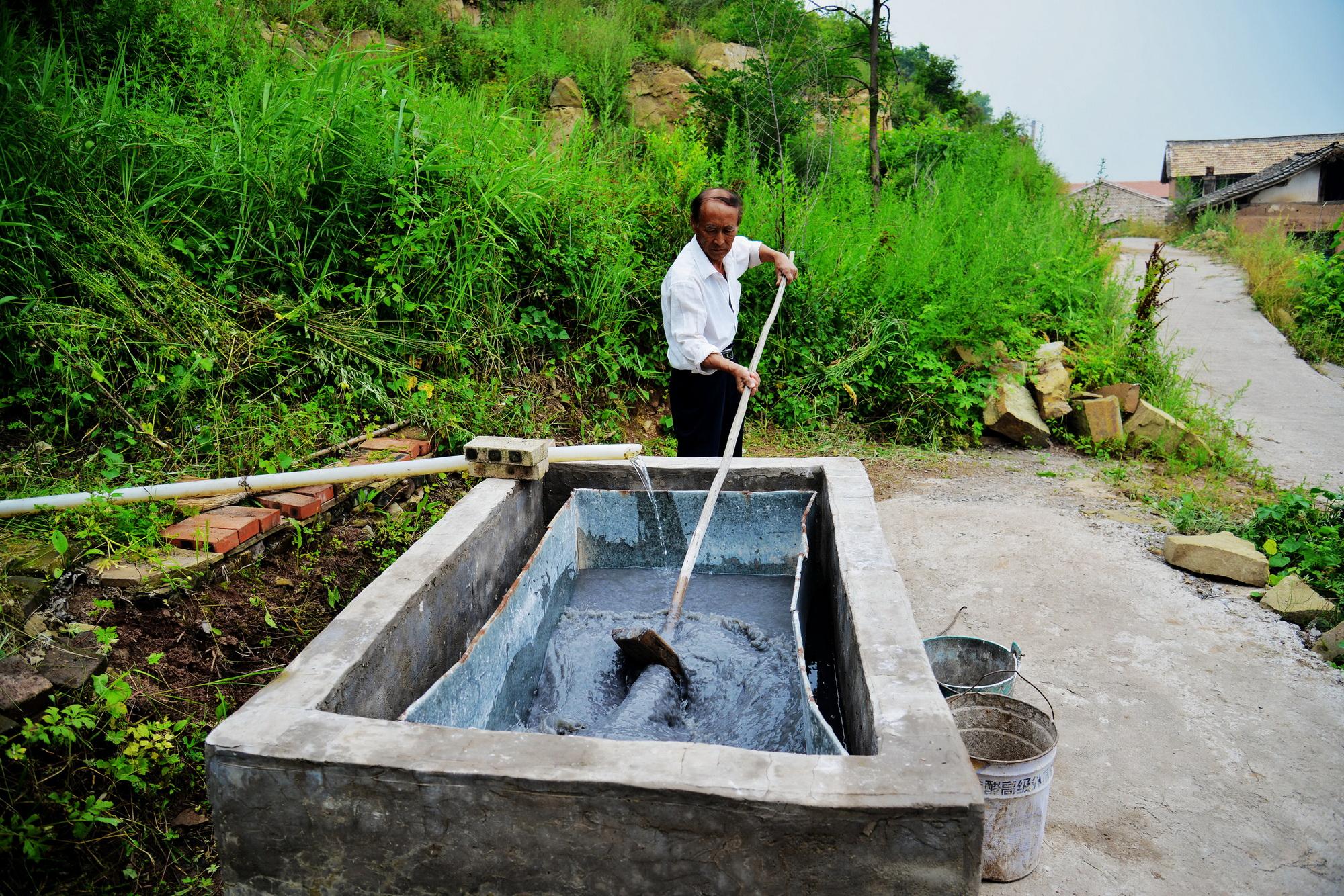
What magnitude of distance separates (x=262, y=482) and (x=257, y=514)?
0.20 meters

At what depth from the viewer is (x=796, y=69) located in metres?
7.68

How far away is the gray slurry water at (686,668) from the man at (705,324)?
2.53ft

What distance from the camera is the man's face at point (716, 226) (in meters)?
3.67

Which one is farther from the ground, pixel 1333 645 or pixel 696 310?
pixel 696 310

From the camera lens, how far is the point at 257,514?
2891 mm

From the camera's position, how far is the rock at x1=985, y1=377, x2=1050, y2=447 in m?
5.84

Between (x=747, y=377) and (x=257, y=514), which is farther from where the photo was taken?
(x=747, y=377)

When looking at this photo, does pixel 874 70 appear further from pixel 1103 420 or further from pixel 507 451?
pixel 507 451

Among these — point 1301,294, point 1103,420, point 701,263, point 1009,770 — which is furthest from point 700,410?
point 1301,294

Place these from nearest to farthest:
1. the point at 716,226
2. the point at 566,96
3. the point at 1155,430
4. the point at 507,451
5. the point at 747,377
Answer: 1. the point at 507,451
2. the point at 747,377
3. the point at 716,226
4. the point at 1155,430
5. the point at 566,96

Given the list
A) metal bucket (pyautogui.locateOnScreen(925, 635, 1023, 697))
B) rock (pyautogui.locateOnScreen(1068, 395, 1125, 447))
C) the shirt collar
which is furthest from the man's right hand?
rock (pyautogui.locateOnScreen(1068, 395, 1125, 447))

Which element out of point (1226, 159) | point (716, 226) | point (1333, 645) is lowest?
point (1333, 645)

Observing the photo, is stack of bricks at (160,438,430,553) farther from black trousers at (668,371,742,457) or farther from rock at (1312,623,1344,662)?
rock at (1312,623,1344,662)

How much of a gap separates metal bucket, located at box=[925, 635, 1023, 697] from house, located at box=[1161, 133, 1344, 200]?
96.5 feet
